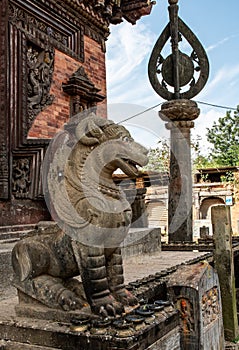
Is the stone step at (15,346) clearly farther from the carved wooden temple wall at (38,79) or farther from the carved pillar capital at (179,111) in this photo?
the carved pillar capital at (179,111)

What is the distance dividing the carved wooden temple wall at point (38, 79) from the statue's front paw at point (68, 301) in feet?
11.2

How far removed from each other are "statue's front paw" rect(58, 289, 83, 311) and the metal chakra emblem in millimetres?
7902

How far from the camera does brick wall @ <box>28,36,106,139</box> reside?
734 cm

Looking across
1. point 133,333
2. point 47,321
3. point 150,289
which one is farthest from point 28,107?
point 133,333

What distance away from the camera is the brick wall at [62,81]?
7.34 meters

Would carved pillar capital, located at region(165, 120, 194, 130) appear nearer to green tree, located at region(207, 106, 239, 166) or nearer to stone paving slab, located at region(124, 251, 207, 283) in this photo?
stone paving slab, located at region(124, 251, 207, 283)

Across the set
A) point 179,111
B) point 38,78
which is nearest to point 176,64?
point 179,111

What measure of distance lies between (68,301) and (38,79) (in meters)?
5.18

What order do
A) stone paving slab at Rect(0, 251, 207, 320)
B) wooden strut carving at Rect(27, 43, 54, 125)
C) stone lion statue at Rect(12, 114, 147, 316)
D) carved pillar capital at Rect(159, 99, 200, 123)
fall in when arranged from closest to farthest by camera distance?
stone lion statue at Rect(12, 114, 147, 316)
stone paving slab at Rect(0, 251, 207, 320)
wooden strut carving at Rect(27, 43, 54, 125)
carved pillar capital at Rect(159, 99, 200, 123)

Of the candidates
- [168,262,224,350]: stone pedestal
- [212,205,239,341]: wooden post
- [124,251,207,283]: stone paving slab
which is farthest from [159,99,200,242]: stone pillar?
[168,262,224,350]: stone pedestal

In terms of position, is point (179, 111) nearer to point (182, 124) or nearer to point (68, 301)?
point (182, 124)

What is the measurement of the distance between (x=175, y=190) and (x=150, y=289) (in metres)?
6.03

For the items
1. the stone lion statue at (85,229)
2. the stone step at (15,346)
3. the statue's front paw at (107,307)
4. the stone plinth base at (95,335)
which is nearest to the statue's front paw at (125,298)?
the stone lion statue at (85,229)

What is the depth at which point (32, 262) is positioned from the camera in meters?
A: 3.05
